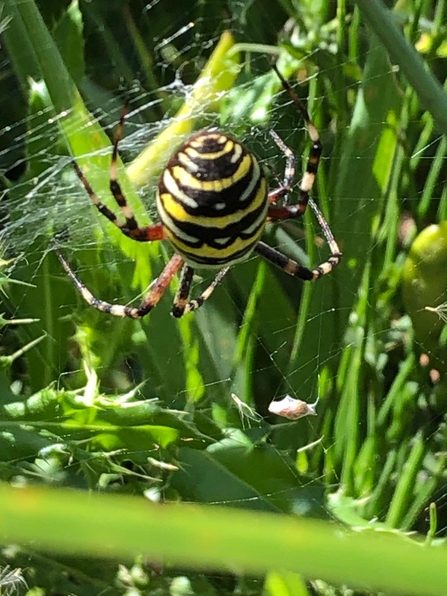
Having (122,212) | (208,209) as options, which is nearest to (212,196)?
(208,209)

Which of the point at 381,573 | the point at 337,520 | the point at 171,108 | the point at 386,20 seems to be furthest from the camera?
the point at 171,108

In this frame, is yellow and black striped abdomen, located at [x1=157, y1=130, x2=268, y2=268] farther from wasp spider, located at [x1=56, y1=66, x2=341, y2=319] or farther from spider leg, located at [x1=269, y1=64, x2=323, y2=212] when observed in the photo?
spider leg, located at [x1=269, y1=64, x2=323, y2=212]

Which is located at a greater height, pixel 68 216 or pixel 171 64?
pixel 171 64

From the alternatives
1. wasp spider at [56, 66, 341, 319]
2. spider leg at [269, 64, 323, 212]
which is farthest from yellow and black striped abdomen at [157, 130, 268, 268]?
spider leg at [269, 64, 323, 212]

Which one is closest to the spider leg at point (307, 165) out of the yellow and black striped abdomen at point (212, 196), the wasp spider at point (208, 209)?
the wasp spider at point (208, 209)

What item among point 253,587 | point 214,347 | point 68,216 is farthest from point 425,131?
point 253,587

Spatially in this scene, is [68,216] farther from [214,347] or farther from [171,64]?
[171,64]

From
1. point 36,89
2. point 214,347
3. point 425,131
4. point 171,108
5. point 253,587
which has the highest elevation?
point 36,89
